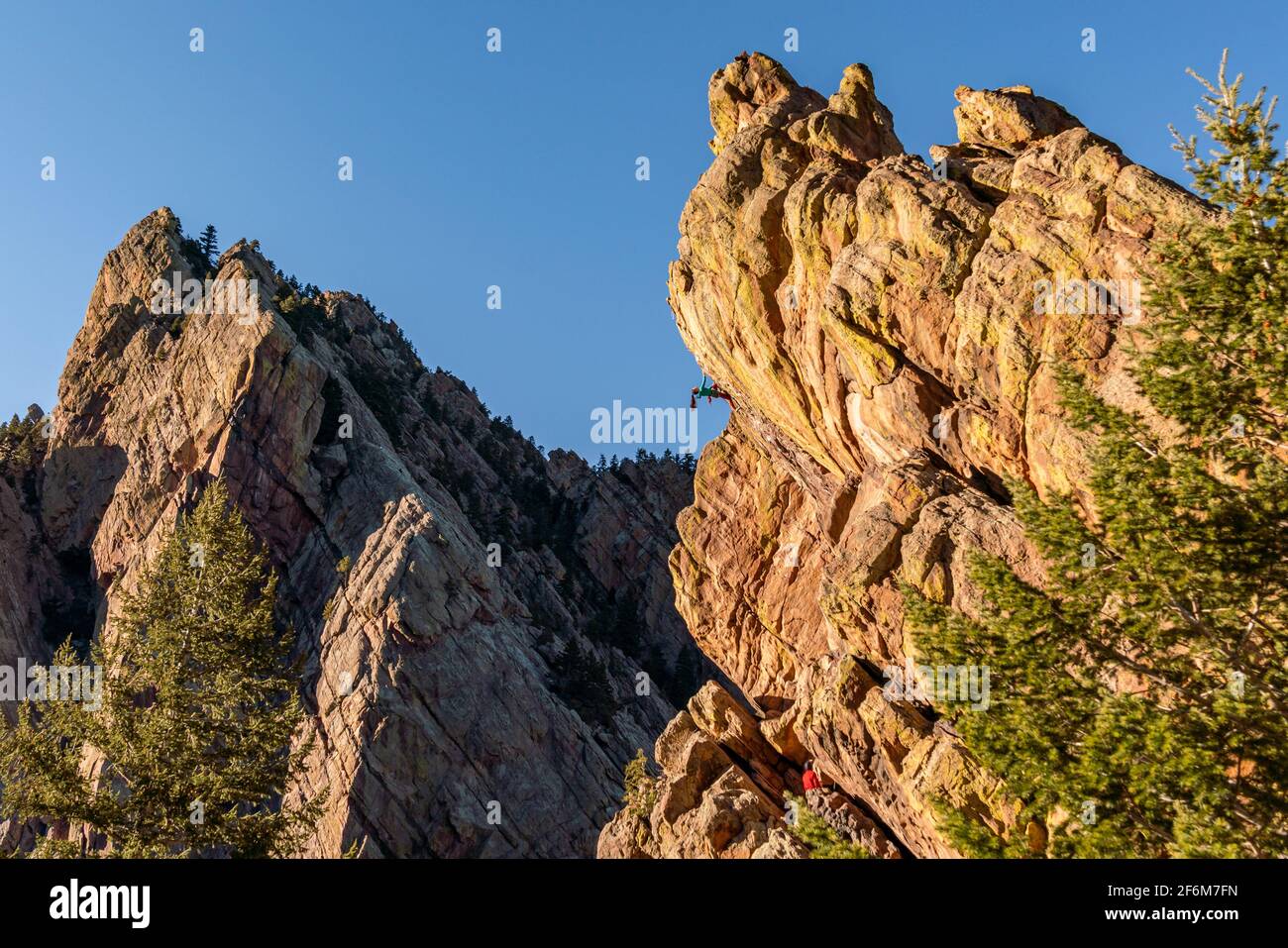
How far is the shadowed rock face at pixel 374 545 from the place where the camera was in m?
55.4

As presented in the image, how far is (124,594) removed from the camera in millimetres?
26938

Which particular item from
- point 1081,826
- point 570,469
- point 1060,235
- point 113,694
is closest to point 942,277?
point 1060,235

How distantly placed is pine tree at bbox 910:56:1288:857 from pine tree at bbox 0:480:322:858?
56.5 ft

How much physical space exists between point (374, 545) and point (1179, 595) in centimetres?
5438

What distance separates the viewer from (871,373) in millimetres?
32438

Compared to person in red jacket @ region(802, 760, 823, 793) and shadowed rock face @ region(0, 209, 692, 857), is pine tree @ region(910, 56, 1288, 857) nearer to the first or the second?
person in red jacket @ region(802, 760, 823, 793)

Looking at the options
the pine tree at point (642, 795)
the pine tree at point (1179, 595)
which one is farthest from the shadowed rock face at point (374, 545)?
the pine tree at point (1179, 595)

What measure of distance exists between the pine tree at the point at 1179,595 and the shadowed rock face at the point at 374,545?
36764mm

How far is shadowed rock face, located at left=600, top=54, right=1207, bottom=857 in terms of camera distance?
26953 millimetres

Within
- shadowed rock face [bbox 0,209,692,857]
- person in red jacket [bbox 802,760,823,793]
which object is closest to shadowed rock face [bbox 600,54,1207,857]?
person in red jacket [bbox 802,760,823,793]
